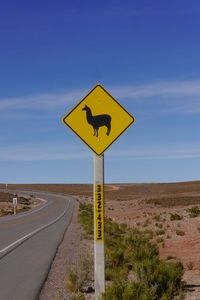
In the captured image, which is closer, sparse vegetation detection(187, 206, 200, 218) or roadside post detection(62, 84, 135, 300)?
roadside post detection(62, 84, 135, 300)

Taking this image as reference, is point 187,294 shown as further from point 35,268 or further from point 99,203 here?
point 35,268

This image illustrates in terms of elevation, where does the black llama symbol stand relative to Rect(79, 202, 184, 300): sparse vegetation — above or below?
above

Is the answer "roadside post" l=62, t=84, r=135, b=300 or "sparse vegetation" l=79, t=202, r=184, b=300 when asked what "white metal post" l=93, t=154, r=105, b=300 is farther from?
"sparse vegetation" l=79, t=202, r=184, b=300

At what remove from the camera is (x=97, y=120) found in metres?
8.26

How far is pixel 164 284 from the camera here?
33.3ft

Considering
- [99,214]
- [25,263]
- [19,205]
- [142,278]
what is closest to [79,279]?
[142,278]

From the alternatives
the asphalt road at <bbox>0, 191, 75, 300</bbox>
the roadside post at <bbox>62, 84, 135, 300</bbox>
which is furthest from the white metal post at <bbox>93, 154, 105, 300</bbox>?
the asphalt road at <bbox>0, 191, 75, 300</bbox>

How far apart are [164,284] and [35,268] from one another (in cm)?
522

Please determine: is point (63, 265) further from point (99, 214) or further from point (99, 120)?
point (99, 120)

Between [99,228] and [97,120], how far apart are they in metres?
1.66

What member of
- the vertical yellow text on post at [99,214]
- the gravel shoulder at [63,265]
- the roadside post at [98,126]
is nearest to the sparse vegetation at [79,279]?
the gravel shoulder at [63,265]

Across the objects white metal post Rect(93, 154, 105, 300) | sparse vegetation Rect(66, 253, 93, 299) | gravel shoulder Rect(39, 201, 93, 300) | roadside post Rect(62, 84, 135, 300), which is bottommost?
gravel shoulder Rect(39, 201, 93, 300)

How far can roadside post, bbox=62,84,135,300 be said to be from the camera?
27.1 feet

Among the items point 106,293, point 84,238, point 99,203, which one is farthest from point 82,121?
point 84,238
